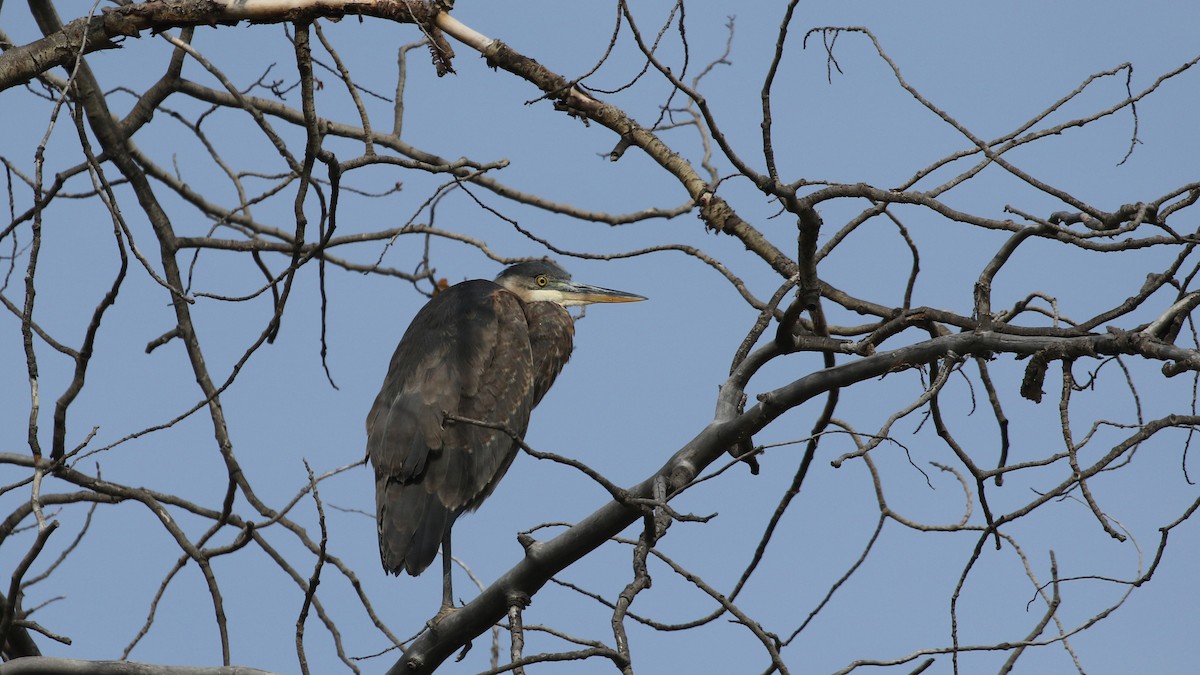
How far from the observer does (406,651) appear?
300cm

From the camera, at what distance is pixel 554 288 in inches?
234

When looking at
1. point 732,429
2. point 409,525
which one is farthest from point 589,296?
point 732,429

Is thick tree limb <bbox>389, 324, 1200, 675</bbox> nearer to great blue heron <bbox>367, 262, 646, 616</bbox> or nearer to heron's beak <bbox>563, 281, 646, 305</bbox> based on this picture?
great blue heron <bbox>367, 262, 646, 616</bbox>

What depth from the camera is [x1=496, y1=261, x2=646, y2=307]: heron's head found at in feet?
19.4

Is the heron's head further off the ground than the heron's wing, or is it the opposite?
the heron's head

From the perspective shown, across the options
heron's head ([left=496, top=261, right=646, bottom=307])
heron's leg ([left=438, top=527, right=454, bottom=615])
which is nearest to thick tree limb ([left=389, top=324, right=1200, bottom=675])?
heron's leg ([left=438, top=527, right=454, bottom=615])

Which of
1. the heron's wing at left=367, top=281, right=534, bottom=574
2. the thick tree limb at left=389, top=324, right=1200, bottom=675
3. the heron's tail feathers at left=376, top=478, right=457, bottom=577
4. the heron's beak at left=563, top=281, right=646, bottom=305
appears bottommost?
the thick tree limb at left=389, top=324, right=1200, bottom=675

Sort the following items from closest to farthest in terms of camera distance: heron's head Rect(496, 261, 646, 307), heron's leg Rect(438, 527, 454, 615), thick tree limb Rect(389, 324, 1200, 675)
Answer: thick tree limb Rect(389, 324, 1200, 675)
heron's leg Rect(438, 527, 454, 615)
heron's head Rect(496, 261, 646, 307)

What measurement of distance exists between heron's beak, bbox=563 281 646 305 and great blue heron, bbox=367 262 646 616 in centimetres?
30

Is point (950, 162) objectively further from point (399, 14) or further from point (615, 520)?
point (399, 14)

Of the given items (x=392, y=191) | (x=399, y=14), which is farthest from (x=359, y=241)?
(x=399, y=14)

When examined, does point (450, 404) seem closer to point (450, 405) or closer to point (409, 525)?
point (450, 405)

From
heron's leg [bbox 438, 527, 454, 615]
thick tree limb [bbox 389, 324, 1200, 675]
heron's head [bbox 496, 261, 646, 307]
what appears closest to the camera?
thick tree limb [bbox 389, 324, 1200, 675]

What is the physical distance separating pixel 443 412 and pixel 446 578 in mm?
619
